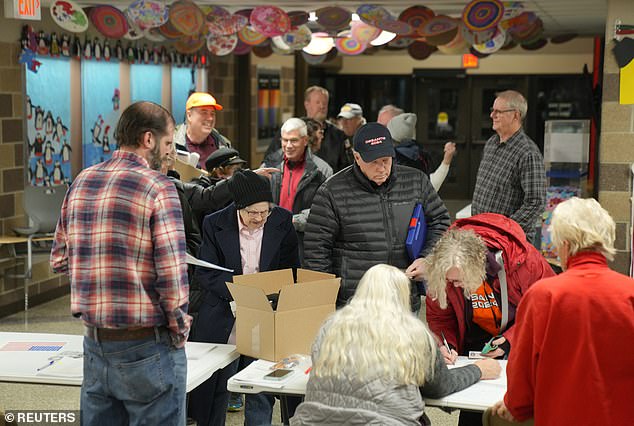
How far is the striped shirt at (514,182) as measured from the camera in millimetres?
5586

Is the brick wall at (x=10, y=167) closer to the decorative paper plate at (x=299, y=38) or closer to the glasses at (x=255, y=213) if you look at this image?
the decorative paper plate at (x=299, y=38)

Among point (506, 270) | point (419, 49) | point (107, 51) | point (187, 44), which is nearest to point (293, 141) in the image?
point (506, 270)

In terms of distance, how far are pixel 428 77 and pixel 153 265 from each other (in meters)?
14.1

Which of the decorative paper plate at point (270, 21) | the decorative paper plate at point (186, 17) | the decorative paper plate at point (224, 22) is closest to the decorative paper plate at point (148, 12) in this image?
the decorative paper plate at point (186, 17)

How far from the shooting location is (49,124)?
858 centimetres

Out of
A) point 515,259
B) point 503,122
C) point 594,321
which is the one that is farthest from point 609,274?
point 503,122

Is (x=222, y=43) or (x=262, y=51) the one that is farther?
(x=262, y=51)

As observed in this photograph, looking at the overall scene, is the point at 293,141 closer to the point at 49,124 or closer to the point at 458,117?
the point at 49,124

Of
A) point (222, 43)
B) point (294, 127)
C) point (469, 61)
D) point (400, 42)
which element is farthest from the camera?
point (469, 61)

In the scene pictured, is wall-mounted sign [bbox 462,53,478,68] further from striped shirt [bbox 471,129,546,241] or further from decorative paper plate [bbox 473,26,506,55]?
striped shirt [bbox 471,129,546,241]

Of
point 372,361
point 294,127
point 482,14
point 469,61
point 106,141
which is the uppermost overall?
point 469,61

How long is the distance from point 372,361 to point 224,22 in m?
6.22

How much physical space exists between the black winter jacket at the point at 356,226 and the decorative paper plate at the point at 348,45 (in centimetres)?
604

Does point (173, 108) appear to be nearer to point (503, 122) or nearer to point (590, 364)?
point (503, 122)
